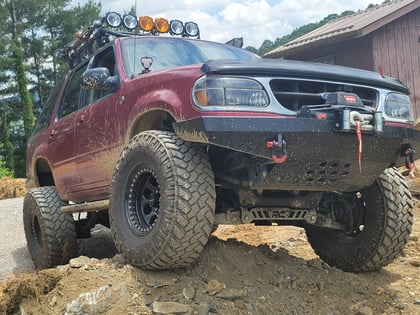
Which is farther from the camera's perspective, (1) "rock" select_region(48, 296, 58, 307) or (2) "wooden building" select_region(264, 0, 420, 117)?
(2) "wooden building" select_region(264, 0, 420, 117)

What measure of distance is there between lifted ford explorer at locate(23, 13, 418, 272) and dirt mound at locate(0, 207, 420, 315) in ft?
0.59

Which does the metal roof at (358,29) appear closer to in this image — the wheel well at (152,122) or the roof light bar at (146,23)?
the roof light bar at (146,23)

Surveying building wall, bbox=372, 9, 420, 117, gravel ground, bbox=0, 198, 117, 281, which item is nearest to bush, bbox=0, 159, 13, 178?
gravel ground, bbox=0, 198, 117, 281

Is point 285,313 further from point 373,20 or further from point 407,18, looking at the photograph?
point 407,18

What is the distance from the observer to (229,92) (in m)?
3.19

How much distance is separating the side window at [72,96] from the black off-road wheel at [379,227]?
115 inches

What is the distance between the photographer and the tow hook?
3150 mm

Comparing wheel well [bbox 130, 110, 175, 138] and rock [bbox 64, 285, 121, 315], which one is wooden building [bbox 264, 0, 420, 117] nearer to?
wheel well [bbox 130, 110, 175, 138]

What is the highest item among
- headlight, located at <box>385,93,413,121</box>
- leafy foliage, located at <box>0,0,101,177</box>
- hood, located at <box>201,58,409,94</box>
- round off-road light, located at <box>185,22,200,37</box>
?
leafy foliage, located at <box>0,0,101,177</box>

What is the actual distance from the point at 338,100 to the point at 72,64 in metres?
4.02

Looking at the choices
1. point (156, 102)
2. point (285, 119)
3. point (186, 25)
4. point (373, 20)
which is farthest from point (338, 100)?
point (373, 20)

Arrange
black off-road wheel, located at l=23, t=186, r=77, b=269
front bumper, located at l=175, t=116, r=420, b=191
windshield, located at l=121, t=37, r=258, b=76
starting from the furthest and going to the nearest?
1. black off-road wheel, located at l=23, t=186, r=77, b=269
2. windshield, located at l=121, t=37, r=258, b=76
3. front bumper, located at l=175, t=116, r=420, b=191

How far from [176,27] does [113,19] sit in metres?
0.63

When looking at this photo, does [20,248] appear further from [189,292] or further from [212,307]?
[212,307]
